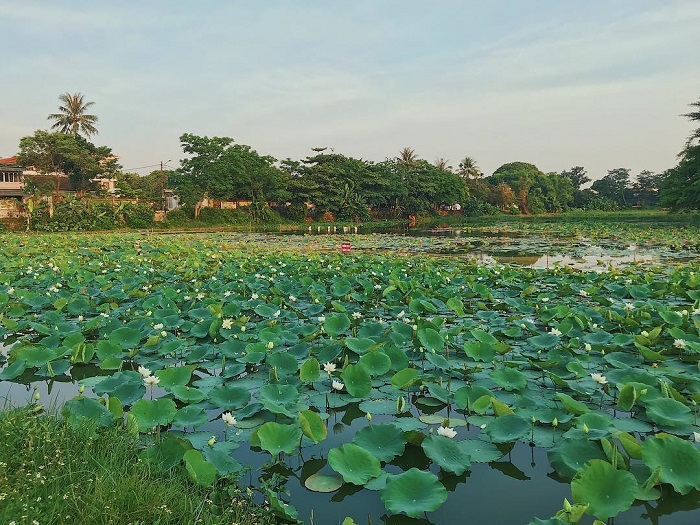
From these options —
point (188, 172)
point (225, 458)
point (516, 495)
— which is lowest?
point (516, 495)

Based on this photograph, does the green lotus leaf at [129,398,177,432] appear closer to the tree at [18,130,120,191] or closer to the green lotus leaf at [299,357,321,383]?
the green lotus leaf at [299,357,321,383]

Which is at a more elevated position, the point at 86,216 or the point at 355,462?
the point at 86,216

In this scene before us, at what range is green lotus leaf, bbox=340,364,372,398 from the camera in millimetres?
3036

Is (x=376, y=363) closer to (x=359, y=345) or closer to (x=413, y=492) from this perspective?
(x=359, y=345)

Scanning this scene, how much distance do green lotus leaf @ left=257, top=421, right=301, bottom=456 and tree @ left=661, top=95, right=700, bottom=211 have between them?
24181 millimetres

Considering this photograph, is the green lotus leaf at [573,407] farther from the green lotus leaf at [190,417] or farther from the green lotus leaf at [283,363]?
the green lotus leaf at [190,417]

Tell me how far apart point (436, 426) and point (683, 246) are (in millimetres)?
13792

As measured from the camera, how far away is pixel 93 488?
2.04 m

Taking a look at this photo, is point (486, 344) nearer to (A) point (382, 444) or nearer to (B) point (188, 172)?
(A) point (382, 444)

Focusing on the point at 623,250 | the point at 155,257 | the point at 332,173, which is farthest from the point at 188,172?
the point at 623,250

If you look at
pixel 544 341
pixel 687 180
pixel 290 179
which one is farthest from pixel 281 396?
pixel 290 179

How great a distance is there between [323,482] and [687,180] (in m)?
25.8

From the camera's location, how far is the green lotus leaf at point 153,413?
255 centimetres

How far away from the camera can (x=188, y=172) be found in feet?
109
